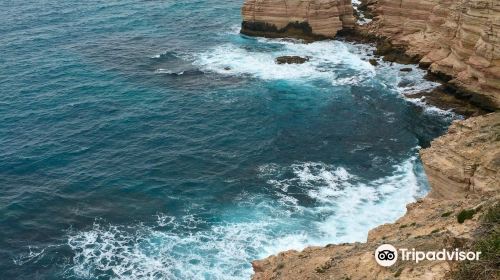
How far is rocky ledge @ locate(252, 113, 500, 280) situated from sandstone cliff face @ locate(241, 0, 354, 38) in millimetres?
47065

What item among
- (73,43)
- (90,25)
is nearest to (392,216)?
(73,43)

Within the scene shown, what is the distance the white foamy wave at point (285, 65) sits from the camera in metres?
78.0

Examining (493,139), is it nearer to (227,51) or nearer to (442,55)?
(442,55)

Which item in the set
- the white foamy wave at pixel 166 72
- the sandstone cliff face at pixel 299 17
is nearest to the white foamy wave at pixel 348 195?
the white foamy wave at pixel 166 72

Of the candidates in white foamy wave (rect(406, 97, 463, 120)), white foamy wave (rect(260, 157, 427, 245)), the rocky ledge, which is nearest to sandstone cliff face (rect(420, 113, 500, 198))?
the rocky ledge

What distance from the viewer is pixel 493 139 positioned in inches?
1563

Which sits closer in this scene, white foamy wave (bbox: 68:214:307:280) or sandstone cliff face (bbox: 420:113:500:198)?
sandstone cliff face (bbox: 420:113:500:198)

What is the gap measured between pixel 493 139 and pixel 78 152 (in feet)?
146

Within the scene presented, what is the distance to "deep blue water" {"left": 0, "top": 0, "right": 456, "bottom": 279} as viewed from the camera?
45719 millimetres

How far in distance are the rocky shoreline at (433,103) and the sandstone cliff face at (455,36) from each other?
13 centimetres

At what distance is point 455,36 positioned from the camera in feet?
220

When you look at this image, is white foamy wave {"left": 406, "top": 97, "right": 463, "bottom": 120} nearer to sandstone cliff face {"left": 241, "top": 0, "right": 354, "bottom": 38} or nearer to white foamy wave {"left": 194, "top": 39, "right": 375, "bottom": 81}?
white foamy wave {"left": 194, "top": 39, "right": 375, "bottom": 81}

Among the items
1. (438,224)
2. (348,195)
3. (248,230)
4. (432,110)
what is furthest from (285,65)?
(438,224)

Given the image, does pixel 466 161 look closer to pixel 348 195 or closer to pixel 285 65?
pixel 348 195
